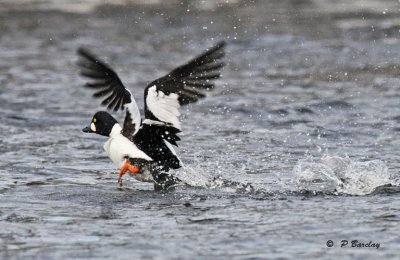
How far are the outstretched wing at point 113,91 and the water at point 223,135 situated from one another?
688 millimetres

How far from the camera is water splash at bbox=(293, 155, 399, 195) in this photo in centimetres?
912

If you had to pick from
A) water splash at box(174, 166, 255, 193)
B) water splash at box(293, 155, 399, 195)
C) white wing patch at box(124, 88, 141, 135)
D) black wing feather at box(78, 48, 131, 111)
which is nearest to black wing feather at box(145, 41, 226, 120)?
white wing patch at box(124, 88, 141, 135)

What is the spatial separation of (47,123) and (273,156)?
12.3ft

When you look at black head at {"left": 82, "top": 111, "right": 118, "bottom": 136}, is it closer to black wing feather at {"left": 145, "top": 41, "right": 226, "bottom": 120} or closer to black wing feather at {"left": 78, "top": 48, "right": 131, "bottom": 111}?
black wing feather at {"left": 78, "top": 48, "right": 131, "bottom": 111}

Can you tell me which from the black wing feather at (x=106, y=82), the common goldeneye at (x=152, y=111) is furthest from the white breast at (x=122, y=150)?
the black wing feather at (x=106, y=82)

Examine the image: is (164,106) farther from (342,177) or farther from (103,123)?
(342,177)

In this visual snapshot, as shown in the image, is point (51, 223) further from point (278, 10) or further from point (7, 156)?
point (278, 10)

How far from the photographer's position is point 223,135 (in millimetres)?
12578

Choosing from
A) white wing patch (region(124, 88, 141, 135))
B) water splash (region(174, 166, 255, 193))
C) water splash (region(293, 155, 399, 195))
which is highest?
white wing patch (region(124, 88, 141, 135))

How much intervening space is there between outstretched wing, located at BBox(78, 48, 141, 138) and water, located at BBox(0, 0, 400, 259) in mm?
688

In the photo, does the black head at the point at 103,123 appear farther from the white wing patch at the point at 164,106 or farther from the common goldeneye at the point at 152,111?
the white wing patch at the point at 164,106

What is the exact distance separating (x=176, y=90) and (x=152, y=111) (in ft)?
1.02

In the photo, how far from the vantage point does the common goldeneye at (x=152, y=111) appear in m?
9.16

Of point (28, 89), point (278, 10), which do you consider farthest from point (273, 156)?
point (278, 10)
